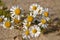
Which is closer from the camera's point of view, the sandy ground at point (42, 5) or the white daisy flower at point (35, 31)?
the white daisy flower at point (35, 31)

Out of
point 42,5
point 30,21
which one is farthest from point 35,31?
point 42,5

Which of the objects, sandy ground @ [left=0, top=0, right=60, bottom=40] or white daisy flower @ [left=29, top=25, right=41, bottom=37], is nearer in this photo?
white daisy flower @ [left=29, top=25, right=41, bottom=37]

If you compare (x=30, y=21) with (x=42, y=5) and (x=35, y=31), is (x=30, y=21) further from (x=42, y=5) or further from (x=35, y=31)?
(x=42, y=5)

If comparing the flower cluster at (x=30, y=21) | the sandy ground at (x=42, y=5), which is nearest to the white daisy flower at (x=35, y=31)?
the flower cluster at (x=30, y=21)

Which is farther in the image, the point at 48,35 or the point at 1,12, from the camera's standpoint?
the point at 1,12

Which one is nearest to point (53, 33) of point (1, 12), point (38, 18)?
point (38, 18)

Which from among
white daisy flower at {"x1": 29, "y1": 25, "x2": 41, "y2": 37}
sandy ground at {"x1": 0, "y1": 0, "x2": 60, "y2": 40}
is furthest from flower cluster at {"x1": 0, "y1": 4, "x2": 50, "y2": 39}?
sandy ground at {"x1": 0, "y1": 0, "x2": 60, "y2": 40}

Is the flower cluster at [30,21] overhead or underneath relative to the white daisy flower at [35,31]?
overhead

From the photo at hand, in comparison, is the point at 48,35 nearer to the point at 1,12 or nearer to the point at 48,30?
the point at 48,30

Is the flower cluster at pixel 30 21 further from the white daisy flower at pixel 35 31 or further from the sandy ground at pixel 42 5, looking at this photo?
the sandy ground at pixel 42 5

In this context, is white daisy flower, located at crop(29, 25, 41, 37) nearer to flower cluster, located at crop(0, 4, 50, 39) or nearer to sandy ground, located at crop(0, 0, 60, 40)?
flower cluster, located at crop(0, 4, 50, 39)

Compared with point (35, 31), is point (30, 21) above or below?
above
